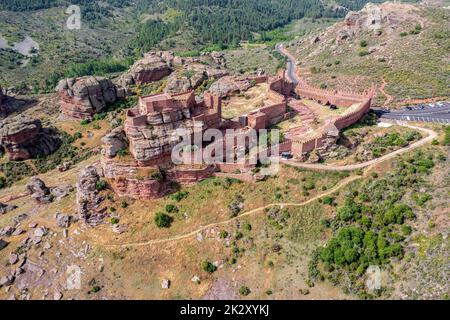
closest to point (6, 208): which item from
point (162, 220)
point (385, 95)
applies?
point (162, 220)

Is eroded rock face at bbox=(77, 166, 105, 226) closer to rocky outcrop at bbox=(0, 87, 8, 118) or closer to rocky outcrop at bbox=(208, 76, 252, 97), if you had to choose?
rocky outcrop at bbox=(208, 76, 252, 97)

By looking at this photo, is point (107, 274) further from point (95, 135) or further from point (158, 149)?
point (95, 135)

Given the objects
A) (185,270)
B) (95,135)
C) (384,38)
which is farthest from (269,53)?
(185,270)

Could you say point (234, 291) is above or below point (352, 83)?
below

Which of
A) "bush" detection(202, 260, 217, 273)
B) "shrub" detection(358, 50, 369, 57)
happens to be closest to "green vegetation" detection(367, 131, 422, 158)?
"bush" detection(202, 260, 217, 273)

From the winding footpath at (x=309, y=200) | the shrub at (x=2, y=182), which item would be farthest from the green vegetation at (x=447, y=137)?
the shrub at (x=2, y=182)

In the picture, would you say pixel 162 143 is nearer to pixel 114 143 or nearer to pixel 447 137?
pixel 114 143
